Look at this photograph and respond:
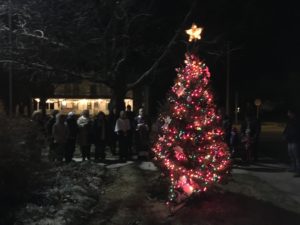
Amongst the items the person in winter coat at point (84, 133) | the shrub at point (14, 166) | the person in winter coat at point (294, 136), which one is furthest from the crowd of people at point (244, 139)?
the shrub at point (14, 166)

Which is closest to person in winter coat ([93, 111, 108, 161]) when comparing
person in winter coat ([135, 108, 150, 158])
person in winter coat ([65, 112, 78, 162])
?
person in winter coat ([65, 112, 78, 162])

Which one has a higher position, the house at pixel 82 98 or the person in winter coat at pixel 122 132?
the house at pixel 82 98

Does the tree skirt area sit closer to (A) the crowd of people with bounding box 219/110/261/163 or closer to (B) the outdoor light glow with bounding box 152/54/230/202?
(B) the outdoor light glow with bounding box 152/54/230/202

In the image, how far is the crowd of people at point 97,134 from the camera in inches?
633

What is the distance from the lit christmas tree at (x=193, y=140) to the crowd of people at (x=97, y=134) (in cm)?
580

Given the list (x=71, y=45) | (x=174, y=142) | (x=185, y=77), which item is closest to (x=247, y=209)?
(x=174, y=142)

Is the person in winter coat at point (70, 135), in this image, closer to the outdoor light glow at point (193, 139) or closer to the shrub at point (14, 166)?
the shrub at point (14, 166)

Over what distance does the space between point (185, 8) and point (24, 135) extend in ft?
51.0

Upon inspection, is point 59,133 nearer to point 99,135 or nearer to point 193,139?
point 99,135

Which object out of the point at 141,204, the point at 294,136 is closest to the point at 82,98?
the point at 294,136

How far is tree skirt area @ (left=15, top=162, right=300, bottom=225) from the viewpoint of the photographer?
9.11 meters

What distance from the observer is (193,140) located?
1050 centimetres

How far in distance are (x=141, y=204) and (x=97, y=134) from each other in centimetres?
725

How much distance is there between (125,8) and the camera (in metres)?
21.5
